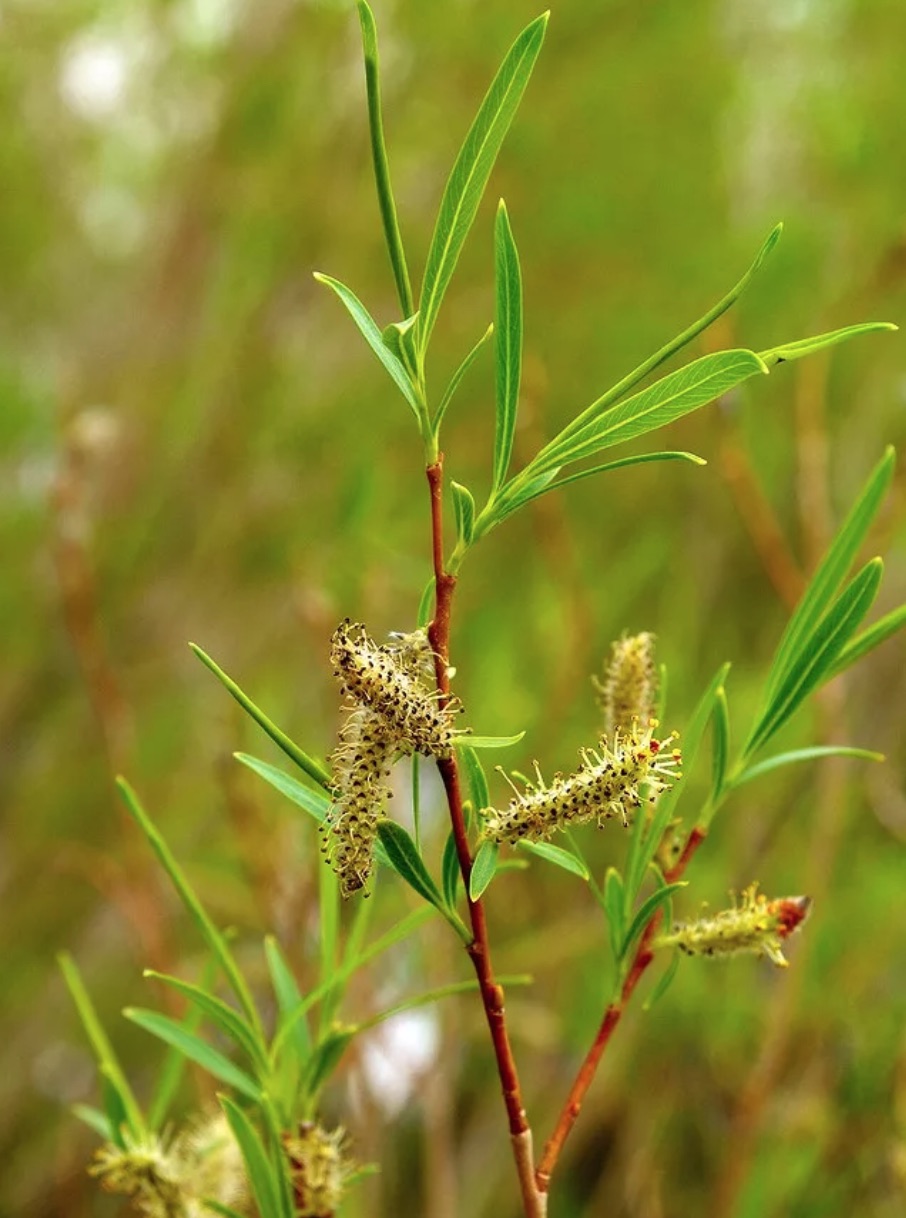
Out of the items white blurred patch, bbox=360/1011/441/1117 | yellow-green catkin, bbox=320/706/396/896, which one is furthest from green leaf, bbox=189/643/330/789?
white blurred patch, bbox=360/1011/441/1117

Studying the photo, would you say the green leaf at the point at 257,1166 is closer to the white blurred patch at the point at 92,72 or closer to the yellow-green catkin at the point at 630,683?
the yellow-green catkin at the point at 630,683

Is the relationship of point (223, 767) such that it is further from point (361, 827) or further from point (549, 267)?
point (549, 267)

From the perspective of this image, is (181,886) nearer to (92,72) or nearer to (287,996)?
(287,996)

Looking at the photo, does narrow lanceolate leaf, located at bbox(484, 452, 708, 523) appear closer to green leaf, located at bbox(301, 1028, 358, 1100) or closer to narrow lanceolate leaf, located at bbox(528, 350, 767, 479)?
narrow lanceolate leaf, located at bbox(528, 350, 767, 479)

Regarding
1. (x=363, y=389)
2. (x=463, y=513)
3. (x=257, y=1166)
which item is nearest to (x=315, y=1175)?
(x=257, y=1166)

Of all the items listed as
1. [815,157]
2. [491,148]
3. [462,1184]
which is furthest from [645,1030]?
[815,157]
